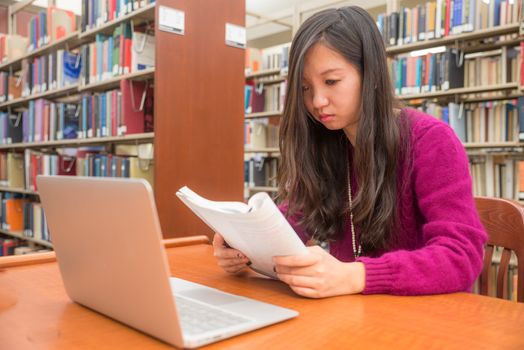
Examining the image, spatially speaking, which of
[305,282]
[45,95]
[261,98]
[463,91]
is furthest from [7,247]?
[305,282]

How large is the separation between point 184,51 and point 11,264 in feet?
5.46

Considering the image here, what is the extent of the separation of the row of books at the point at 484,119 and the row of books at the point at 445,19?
459 millimetres

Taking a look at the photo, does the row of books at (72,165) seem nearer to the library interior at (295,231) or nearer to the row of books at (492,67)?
the library interior at (295,231)

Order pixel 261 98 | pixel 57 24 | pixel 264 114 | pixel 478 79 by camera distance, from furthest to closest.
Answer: pixel 261 98 → pixel 264 114 → pixel 57 24 → pixel 478 79

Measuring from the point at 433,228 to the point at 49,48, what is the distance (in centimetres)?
364

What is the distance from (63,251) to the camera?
0.71 meters

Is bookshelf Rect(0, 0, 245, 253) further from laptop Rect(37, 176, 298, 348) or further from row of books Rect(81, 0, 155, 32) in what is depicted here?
laptop Rect(37, 176, 298, 348)

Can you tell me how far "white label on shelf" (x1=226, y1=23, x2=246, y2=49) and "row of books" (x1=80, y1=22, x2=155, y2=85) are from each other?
0.43 meters

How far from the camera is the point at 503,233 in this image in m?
0.98

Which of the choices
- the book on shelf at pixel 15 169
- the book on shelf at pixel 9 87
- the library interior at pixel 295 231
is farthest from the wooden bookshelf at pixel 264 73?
the book on shelf at pixel 15 169

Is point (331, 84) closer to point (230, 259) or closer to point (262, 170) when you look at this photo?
point (230, 259)

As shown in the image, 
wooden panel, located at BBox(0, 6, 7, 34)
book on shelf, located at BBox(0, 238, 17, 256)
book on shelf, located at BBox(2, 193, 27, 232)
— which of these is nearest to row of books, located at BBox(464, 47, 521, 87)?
book on shelf, located at BBox(2, 193, 27, 232)

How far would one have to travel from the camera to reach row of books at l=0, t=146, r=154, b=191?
2717 mm

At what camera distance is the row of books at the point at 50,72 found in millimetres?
3398
